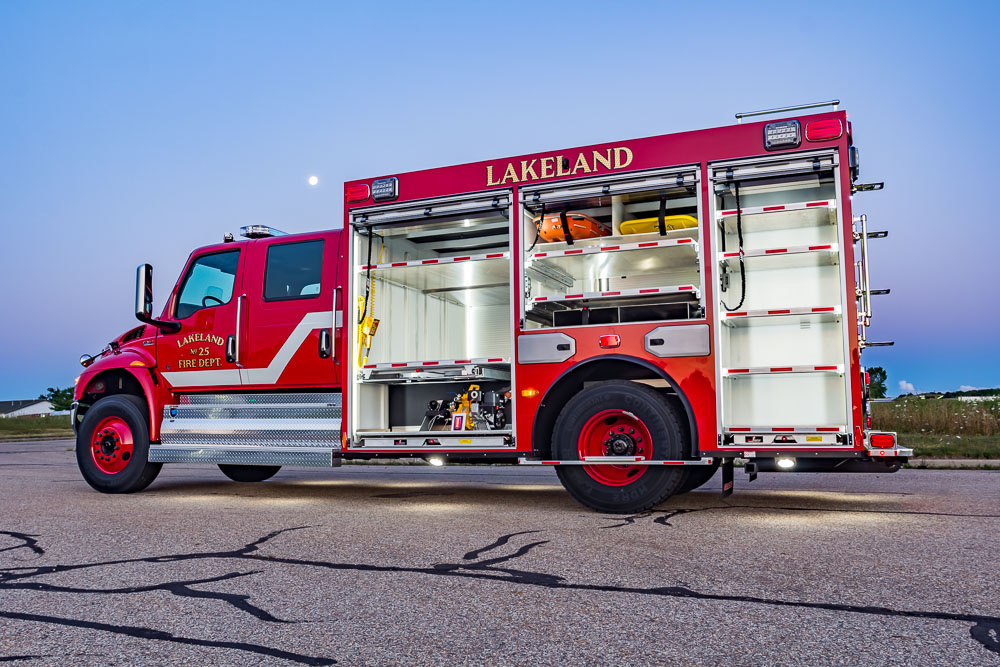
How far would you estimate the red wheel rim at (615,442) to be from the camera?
7102 mm

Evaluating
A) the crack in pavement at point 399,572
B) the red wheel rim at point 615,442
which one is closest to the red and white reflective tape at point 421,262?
the red wheel rim at point 615,442

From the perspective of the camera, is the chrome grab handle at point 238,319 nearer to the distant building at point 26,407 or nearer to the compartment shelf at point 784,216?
the compartment shelf at point 784,216

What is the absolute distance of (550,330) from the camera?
7488mm

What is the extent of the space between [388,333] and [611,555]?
4.35m

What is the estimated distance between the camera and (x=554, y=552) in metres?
5.49

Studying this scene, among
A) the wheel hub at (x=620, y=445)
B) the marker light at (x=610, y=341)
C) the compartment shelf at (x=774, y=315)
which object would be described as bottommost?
the wheel hub at (x=620, y=445)

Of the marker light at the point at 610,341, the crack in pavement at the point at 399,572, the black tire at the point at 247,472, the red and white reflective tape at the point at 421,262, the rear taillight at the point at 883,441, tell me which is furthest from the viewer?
the black tire at the point at 247,472

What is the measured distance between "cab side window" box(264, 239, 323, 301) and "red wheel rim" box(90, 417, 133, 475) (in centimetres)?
236

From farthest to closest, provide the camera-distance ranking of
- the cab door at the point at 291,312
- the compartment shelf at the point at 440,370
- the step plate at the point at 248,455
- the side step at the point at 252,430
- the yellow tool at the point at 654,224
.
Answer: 1. the cab door at the point at 291,312
2. the side step at the point at 252,430
3. the step plate at the point at 248,455
4. the compartment shelf at the point at 440,370
5. the yellow tool at the point at 654,224

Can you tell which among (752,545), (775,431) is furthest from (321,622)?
(775,431)

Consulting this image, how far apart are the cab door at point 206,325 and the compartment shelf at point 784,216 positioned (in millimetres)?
5267

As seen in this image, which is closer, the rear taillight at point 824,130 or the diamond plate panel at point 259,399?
the rear taillight at point 824,130

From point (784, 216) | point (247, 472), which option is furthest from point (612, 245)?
point (247, 472)

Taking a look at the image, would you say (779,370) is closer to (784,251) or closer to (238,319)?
(784,251)
